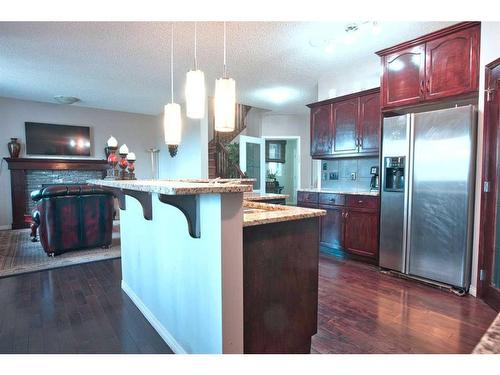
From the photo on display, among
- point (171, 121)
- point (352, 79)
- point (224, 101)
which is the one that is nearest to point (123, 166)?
point (171, 121)

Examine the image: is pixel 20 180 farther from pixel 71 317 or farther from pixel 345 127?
pixel 345 127

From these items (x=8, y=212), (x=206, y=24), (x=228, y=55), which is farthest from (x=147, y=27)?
(x=8, y=212)

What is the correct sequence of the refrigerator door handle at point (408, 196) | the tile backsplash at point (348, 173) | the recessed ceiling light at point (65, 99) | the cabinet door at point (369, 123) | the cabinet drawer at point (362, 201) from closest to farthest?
the refrigerator door handle at point (408, 196), the cabinet drawer at point (362, 201), the cabinet door at point (369, 123), the tile backsplash at point (348, 173), the recessed ceiling light at point (65, 99)

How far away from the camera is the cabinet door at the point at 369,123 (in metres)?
3.46

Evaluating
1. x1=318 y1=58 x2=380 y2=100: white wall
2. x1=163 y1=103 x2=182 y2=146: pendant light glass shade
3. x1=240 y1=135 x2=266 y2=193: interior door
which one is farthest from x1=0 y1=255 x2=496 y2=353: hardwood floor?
x1=240 y1=135 x2=266 y2=193: interior door

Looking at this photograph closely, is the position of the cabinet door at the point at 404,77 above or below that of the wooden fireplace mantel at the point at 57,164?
above

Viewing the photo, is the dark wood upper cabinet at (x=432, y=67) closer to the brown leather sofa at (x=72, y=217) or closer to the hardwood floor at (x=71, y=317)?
the hardwood floor at (x=71, y=317)

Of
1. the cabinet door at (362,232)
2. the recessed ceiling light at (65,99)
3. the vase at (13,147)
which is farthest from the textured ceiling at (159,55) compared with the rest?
the cabinet door at (362,232)

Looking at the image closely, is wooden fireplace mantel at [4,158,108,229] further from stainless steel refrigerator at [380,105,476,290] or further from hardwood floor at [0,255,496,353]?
stainless steel refrigerator at [380,105,476,290]

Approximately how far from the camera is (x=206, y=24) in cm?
281

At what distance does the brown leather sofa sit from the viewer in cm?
361

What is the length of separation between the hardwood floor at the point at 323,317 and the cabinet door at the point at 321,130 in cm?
187

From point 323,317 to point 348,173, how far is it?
2.50 meters
